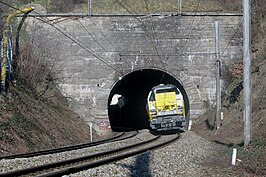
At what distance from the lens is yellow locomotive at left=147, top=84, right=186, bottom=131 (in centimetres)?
2886

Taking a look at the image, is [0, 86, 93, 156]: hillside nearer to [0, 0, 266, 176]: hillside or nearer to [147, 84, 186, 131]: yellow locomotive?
[0, 0, 266, 176]: hillside

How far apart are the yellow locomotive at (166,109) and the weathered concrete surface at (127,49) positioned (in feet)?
8.84

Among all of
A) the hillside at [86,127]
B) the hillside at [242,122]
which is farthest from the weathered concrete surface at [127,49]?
the hillside at [242,122]

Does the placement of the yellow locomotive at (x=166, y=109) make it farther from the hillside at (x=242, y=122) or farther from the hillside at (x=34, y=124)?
the hillside at (x=34, y=124)

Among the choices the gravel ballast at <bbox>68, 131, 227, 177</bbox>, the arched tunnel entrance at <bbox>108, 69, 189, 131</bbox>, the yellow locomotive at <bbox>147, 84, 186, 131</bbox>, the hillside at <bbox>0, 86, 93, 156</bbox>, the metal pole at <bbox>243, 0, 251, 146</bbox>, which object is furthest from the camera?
the arched tunnel entrance at <bbox>108, 69, 189, 131</bbox>

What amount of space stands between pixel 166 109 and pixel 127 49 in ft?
15.8

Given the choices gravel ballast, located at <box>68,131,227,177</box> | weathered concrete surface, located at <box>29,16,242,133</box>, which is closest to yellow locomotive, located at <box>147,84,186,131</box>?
weathered concrete surface, located at <box>29,16,242,133</box>

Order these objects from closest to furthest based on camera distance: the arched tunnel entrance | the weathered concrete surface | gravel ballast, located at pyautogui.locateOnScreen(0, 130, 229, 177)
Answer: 1. gravel ballast, located at pyautogui.locateOnScreen(0, 130, 229, 177)
2. the weathered concrete surface
3. the arched tunnel entrance

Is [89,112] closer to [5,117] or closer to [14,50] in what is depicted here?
[14,50]

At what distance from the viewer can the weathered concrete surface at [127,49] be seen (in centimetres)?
3156

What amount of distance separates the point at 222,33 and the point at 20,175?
2314cm

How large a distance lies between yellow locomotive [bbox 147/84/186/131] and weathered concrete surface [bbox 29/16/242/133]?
2.69 meters

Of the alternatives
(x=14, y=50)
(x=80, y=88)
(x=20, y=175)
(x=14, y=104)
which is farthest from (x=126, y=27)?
(x=20, y=175)

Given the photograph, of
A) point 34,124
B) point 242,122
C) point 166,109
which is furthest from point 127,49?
point 34,124
